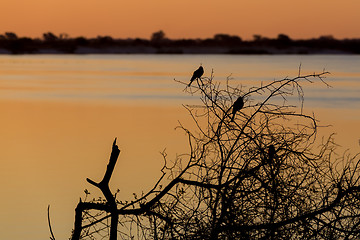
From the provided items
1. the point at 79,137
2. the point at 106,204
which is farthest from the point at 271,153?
the point at 79,137

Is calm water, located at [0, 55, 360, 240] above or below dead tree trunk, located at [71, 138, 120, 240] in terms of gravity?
below

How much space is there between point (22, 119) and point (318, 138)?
10181 mm

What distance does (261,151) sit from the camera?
5953mm

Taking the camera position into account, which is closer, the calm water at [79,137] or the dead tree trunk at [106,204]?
the dead tree trunk at [106,204]

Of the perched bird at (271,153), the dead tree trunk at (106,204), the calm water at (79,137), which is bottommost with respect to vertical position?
the calm water at (79,137)

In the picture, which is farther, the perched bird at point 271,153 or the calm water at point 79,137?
the calm water at point 79,137

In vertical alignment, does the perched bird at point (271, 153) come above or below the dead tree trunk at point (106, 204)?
above

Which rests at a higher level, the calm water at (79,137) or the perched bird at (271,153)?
the perched bird at (271,153)

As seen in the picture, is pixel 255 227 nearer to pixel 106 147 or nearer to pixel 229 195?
pixel 229 195

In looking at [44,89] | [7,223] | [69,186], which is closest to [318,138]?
[69,186]

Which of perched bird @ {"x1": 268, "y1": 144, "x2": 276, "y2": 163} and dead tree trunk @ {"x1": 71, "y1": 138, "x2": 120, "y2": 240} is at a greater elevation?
perched bird @ {"x1": 268, "y1": 144, "x2": 276, "y2": 163}

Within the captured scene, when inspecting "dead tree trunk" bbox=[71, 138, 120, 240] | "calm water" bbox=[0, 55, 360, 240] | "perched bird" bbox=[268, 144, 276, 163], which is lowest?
"calm water" bbox=[0, 55, 360, 240]

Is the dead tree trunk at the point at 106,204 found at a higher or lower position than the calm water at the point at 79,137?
higher

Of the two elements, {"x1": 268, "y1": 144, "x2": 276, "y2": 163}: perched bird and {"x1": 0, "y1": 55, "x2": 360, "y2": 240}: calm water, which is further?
{"x1": 0, "y1": 55, "x2": 360, "y2": 240}: calm water
